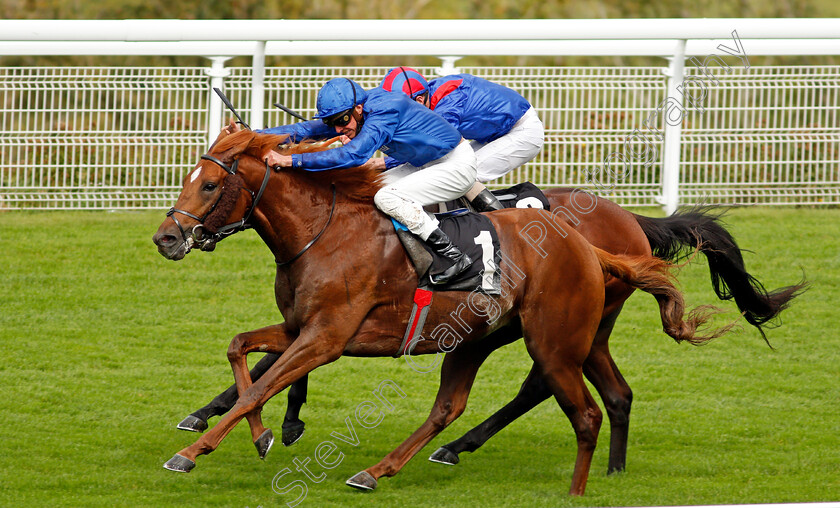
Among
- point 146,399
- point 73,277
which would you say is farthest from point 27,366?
point 73,277

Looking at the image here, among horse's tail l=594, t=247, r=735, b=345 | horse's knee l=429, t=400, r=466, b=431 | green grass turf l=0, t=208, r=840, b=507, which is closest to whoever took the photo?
green grass turf l=0, t=208, r=840, b=507

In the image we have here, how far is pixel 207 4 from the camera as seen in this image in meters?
16.2

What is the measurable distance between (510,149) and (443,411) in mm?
1524

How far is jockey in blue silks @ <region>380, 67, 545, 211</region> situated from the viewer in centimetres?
543

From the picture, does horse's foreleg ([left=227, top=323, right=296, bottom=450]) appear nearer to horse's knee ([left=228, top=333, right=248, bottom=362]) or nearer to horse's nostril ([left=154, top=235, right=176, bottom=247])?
horse's knee ([left=228, top=333, right=248, bottom=362])

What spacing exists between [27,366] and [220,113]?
2.97 metres

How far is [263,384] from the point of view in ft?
14.6

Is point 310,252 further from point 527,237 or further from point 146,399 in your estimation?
point 146,399

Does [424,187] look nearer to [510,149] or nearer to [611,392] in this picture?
[510,149]

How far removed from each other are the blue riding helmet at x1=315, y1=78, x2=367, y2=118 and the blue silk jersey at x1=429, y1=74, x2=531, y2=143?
34.6 inches

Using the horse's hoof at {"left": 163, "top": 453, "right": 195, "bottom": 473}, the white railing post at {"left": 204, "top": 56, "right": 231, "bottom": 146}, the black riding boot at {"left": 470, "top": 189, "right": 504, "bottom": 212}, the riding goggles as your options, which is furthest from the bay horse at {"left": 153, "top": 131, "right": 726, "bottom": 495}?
the white railing post at {"left": 204, "top": 56, "right": 231, "bottom": 146}

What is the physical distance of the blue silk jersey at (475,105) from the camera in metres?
5.48

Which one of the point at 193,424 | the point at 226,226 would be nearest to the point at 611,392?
the point at 193,424

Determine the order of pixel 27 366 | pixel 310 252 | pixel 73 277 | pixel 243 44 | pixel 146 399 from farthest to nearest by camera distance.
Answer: pixel 243 44 < pixel 73 277 < pixel 27 366 < pixel 146 399 < pixel 310 252
